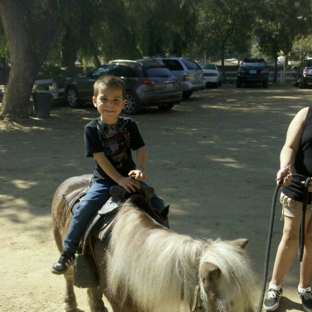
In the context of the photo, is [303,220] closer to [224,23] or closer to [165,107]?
[165,107]

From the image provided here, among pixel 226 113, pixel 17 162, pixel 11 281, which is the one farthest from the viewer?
pixel 226 113

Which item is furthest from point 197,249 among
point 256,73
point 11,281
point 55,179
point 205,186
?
point 256,73

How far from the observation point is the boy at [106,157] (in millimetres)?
3271

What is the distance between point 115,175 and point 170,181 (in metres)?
4.44

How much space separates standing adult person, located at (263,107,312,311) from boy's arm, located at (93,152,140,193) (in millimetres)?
1062

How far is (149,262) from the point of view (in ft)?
8.11

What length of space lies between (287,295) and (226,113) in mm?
12434

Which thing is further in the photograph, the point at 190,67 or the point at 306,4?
the point at 306,4

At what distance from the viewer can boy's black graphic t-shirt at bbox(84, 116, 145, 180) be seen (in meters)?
3.37

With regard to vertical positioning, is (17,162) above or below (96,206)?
below

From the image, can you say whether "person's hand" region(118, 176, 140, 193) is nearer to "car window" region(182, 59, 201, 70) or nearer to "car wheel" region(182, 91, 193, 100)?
"car wheel" region(182, 91, 193, 100)

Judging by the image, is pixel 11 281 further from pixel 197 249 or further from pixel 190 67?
pixel 190 67

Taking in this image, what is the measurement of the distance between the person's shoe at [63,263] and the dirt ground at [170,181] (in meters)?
0.95

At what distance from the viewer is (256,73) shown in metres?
28.0
